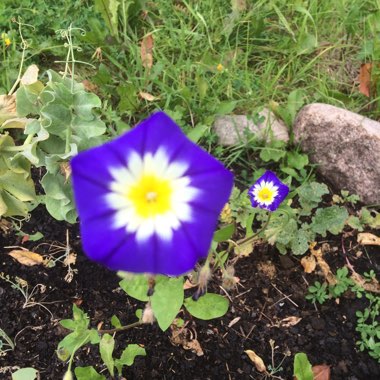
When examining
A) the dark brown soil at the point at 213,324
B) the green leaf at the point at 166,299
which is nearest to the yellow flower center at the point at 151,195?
the green leaf at the point at 166,299

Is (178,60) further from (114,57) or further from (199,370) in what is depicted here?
(199,370)

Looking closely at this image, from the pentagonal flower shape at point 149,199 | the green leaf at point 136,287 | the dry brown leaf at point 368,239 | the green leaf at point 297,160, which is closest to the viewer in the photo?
the pentagonal flower shape at point 149,199

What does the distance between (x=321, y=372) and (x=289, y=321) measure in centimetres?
20

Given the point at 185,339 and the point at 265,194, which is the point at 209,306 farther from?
the point at 265,194

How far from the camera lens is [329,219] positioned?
82.1 inches

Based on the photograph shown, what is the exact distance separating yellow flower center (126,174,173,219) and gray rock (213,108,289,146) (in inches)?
49.1

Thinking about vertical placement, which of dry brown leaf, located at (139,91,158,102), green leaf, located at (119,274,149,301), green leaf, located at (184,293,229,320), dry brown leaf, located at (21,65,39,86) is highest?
dry brown leaf, located at (21,65,39,86)

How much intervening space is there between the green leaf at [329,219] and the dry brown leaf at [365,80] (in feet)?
2.39

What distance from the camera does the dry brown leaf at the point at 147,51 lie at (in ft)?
8.35

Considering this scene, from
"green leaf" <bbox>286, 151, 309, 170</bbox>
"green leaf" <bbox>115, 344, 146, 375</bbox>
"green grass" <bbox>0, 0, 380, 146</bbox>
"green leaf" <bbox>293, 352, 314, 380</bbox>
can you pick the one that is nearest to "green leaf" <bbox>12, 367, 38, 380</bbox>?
"green leaf" <bbox>115, 344, 146, 375</bbox>

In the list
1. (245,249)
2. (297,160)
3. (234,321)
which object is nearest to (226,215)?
(245,249)

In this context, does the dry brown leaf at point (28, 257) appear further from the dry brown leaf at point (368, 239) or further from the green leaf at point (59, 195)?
the dry brown leaf at point (368, 239)

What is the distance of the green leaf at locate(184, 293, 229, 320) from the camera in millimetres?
1568

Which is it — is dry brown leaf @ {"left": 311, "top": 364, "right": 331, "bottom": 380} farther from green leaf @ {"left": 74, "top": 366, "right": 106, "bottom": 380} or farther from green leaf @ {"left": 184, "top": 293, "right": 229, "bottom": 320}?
green leaf @ {"left": 74, "top": 366, "right": 106, "bottom": 380}
